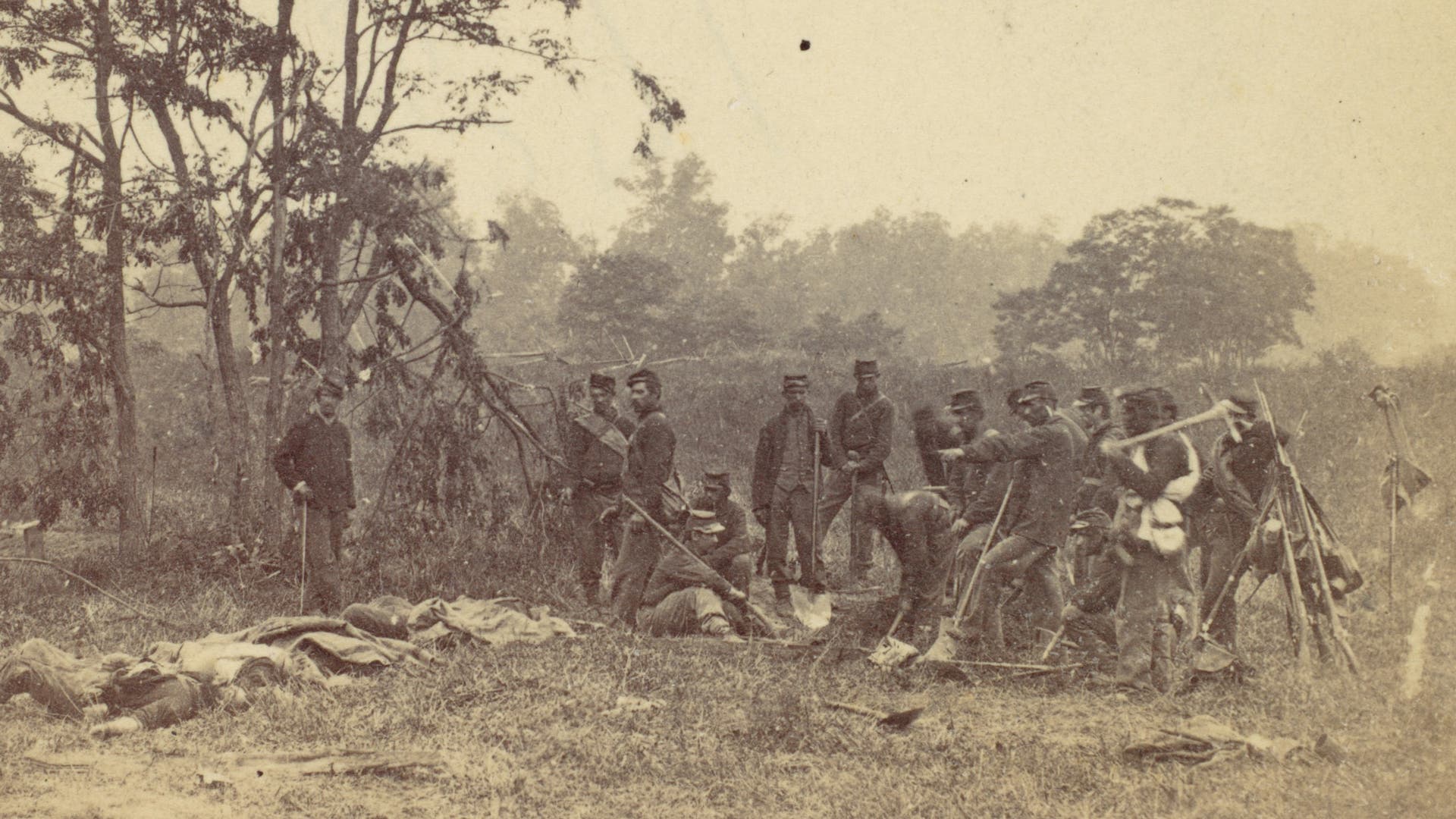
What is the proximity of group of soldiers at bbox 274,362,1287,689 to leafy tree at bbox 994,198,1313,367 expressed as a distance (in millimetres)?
9541

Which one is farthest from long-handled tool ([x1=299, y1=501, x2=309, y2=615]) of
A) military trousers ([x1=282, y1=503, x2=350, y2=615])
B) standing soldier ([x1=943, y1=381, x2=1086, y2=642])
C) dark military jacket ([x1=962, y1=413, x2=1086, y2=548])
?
dark military jacket ([x1=962, y1=413, x2=1086, y2=548])

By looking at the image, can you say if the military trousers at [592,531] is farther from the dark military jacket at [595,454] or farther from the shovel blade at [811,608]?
the shovel blade at [811,608]

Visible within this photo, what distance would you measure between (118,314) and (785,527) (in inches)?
246

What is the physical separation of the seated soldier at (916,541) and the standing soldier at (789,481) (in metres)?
1.72

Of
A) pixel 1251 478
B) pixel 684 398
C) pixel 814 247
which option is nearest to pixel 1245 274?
pixel 684 398

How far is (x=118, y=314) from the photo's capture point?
358 inches

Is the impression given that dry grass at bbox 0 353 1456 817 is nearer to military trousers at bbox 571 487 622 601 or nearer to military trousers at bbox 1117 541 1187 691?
military trousers at bbox 1117 541 1187 691

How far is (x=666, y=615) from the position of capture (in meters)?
6.89

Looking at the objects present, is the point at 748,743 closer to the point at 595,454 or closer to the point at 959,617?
the point at 959,617

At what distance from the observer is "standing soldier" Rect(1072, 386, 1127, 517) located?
23.1ft

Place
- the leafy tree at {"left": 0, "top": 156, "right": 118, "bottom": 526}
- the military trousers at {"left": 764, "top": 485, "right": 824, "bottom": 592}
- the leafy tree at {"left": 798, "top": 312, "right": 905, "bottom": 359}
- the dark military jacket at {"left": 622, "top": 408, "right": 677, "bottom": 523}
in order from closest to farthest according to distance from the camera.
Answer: the dark military jacket at {"left": 622, "top": 408, "right": 677, "bottom": 523} → the military trousers at {"left": 764, "top": 485, "right": 824, "bottom": 592} → the leafy tree at {"left": 0, "top": 156, "right": 118, "bottom": 526} → the leafy tree at {"left": 798, "top": 312, "right": 905, "bottom": 359}

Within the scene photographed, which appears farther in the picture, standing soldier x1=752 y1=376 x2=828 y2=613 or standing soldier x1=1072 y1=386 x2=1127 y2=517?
standing soldier x1=752 y1=376 x2=828 y2=613

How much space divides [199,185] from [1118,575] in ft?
24.8

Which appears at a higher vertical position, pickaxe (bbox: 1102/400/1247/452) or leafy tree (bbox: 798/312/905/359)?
leafy tree (bbox: 798/312/905/359)
